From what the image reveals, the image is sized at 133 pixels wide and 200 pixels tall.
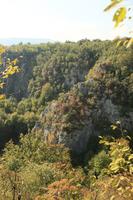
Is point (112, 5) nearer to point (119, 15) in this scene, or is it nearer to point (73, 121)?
point (119, 15)

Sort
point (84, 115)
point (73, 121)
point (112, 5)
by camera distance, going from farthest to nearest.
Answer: point (84, 115) < point (73, 121) < point (112, 5)

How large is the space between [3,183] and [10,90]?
126 meters

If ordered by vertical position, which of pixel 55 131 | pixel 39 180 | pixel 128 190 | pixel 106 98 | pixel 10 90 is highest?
pixel 128 190

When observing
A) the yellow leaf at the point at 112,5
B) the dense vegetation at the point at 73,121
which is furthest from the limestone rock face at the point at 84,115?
the yellow leaf at the point at 112,5

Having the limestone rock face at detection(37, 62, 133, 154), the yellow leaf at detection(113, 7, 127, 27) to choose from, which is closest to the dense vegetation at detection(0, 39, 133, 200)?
the limestone rock face at detection(37, 62, 133, 154)

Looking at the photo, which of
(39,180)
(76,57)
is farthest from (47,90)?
(39,180)

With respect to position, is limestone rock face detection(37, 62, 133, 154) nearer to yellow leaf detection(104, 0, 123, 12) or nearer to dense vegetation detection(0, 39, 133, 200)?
dense vegetation detection(0, 39, 133, 200)

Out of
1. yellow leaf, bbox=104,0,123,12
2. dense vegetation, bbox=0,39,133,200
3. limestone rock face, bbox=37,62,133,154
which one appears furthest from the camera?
limestone rock face, bbox=37,62,133,154

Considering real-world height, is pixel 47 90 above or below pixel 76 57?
below

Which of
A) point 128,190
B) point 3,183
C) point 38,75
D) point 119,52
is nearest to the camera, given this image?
point 128,190

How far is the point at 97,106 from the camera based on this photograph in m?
79.1

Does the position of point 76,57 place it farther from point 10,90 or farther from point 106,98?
point 106,98

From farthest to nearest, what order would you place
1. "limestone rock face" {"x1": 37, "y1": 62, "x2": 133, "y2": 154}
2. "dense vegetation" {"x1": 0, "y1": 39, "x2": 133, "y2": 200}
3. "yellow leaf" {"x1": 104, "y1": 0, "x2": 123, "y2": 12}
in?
"limestone rock face" {"x1": 37, "y1": 62, "x2": 133, "y2": 154}, "dense vegetation" {"x1": 0, "y1": 39, "x2": 133, "y2": 200}, "yellow leaf" {"x1": 104, "y1": 0, "x2": 123, "y2": 12}

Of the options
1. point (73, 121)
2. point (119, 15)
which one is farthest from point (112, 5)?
point (73, 121)
